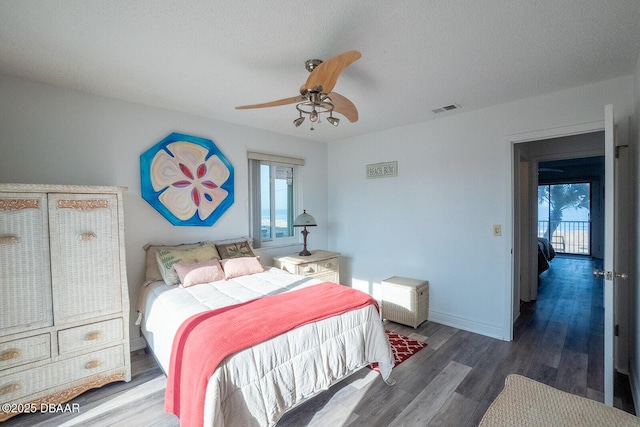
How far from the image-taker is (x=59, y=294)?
2.08m

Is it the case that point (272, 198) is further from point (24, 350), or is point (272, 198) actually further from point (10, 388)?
point (10, 388)

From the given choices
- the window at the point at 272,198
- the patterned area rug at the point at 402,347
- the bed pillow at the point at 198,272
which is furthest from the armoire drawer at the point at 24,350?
the patterned area rug at the point at 402,347

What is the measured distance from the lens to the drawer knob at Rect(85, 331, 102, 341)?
2.19m

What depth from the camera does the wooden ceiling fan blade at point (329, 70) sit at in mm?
1563

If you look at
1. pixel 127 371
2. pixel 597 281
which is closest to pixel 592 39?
pixel 127 371

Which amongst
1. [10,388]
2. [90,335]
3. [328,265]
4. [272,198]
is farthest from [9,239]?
[328,265]

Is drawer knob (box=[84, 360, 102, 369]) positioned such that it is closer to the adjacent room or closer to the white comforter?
the adjacent room

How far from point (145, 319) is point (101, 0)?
2299 mm

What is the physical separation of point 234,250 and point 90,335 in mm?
1413

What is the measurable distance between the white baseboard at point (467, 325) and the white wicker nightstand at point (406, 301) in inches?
4.9

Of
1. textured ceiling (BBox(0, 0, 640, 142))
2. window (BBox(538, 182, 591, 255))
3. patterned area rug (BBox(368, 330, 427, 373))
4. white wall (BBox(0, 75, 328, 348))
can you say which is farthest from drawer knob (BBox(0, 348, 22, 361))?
window (BBox(538, 182, 591, 255))

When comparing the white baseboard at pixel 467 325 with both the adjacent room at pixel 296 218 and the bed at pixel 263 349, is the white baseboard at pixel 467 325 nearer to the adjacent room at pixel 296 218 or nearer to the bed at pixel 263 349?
the adjacent room at pixel 296 218

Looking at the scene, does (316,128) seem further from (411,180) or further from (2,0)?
(2,0)

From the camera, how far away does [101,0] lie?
1452 mm
